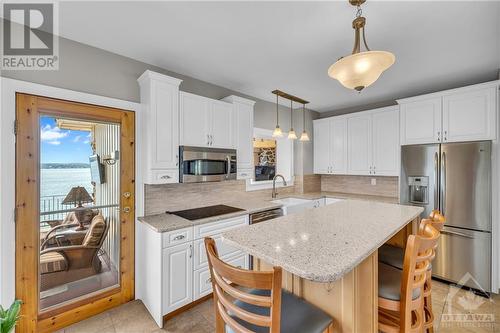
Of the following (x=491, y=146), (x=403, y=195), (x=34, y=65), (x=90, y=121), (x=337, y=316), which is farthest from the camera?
(x=403, y=195)

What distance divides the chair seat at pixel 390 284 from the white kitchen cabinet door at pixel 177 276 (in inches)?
65.2

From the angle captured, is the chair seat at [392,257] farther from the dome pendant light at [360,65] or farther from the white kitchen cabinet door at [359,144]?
the white kitchen cabinet door at [359,144]

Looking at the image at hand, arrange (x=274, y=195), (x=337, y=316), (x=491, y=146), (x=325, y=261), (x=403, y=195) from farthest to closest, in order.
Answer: (x=274, y=195)
(x=403, y=195)
(x=491, y=146)
(x=337, y=316)
(x=325, y=261)

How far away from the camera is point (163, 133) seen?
94.4 inches

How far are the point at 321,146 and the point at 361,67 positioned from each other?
10.6ft

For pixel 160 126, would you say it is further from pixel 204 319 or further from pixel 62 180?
pixel 204 319

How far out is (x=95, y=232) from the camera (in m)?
2.28

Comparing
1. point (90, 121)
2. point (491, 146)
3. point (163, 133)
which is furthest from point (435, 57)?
point (90, 121)

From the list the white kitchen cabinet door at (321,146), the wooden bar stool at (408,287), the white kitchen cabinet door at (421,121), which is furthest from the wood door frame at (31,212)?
the white kitchen cabinet door at (421,121)

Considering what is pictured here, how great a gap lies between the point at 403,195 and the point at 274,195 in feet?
6.16

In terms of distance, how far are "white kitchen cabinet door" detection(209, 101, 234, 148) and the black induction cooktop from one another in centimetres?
80

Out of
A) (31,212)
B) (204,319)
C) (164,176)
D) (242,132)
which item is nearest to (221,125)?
(242,132)

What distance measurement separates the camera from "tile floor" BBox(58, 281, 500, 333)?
2.05 metres

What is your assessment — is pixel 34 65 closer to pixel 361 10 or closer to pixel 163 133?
pixel 163 133
